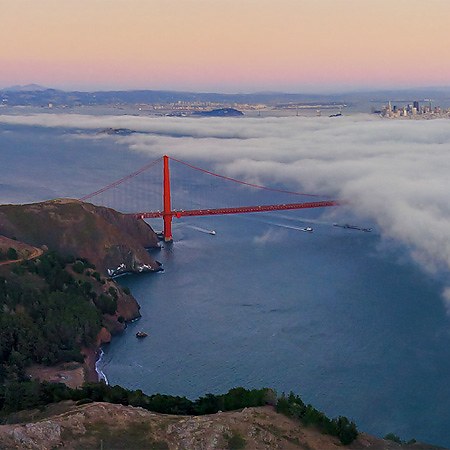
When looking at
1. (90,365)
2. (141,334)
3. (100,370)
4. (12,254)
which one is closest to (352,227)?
(141,334)

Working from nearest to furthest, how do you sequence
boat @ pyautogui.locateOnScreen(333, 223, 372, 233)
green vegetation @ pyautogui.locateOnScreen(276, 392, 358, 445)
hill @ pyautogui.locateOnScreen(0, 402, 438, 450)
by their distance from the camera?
hill @ pyautogui.locateOnScreen(0, 402, 438, 450), green vegetation @ pyautogui.locateOnScreen(276, 392, 358, 445), boat @ pyautogui.locateOnScreen(333, 223, 372, 233)

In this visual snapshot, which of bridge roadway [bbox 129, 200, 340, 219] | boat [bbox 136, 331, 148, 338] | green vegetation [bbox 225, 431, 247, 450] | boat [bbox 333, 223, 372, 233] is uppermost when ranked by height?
green vegetation [bbox 225, 431, 247, 450]

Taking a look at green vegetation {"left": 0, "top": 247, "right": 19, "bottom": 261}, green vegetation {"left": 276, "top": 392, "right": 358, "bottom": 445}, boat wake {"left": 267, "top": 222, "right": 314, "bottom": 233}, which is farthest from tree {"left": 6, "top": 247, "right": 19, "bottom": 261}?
boat wake {"left": 267, "top": 222, "right": 314, "bottom": 233}

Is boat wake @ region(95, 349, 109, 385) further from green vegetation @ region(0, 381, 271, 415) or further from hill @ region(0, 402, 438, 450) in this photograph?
hill @ region(0, 402, 438, 450)

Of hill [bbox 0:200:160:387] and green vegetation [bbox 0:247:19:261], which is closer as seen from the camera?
hill [bbox 0:200:160:387]

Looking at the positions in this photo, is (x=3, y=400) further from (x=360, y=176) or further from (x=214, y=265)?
(x=360, y=176)

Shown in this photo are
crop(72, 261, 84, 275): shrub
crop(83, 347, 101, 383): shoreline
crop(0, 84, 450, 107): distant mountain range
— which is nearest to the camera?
crop(83, 347, 101, 383): shoreline

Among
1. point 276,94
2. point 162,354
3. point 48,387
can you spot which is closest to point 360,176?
point 162,354

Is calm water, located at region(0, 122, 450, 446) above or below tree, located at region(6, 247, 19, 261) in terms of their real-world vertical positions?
below

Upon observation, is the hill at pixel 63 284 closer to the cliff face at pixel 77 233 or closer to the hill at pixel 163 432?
the cliff face at pixel 77 233
